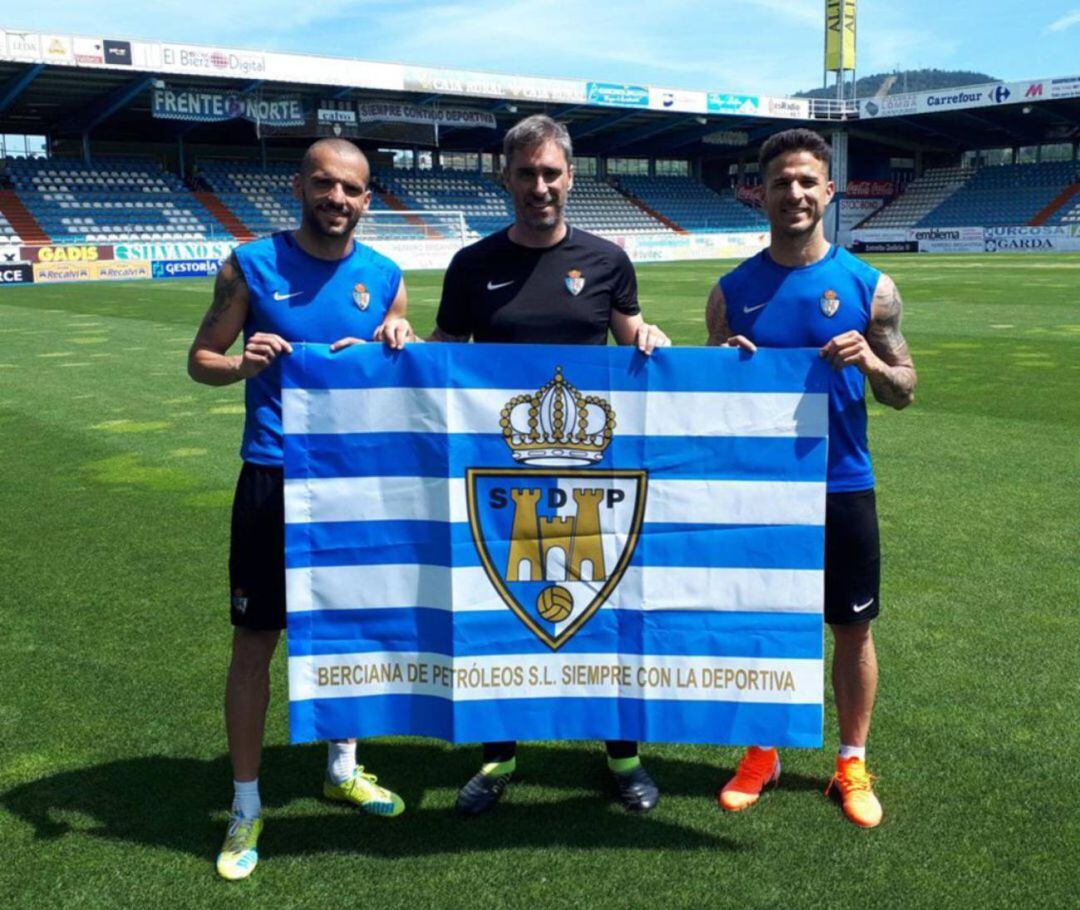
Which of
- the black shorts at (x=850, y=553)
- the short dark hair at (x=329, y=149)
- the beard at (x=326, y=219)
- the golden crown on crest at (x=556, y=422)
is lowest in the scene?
the black shorts at (x=850, y=553)

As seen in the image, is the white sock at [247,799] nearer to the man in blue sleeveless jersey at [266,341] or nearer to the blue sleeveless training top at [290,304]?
the man in blue sleeveless jersey at [266,341]

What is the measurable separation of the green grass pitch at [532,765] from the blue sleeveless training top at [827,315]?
1.00 m

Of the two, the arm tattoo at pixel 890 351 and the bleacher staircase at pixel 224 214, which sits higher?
the bleacher staircase at pixel 224 214

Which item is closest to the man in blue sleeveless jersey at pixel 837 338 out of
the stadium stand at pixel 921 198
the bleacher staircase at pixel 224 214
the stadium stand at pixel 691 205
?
the bleacher staircase at pixel 224 214

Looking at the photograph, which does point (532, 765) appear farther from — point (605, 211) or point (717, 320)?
point (605, 211)

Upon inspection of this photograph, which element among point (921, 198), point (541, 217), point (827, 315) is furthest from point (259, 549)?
point (921, 198)

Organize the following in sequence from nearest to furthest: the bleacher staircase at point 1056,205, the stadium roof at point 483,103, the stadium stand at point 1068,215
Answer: the stadium roof at point 483,103 → the stadium stand at point 1068,215 → the bleacher staircase at point 1056,205

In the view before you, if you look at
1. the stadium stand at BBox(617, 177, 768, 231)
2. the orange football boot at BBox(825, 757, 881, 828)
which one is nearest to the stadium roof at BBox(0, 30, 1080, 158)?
the stadium stand at BBox(617, 177, 768, 231)

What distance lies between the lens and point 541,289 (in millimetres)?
3043

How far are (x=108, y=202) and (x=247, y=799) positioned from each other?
38524mm

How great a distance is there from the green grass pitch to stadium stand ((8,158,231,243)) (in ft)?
104

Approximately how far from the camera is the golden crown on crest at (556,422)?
2.85m

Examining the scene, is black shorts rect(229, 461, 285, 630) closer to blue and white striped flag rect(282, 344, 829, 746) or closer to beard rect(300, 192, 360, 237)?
blue and white striped flag rect(282, 344, 829, 746)

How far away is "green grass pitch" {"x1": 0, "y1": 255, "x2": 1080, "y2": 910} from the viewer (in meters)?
2.68
